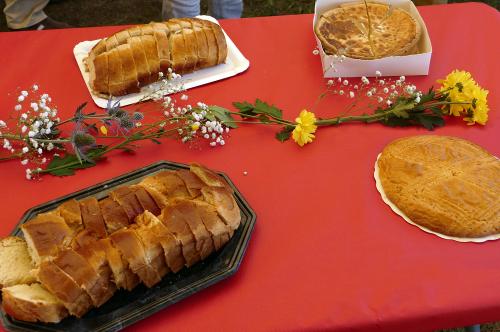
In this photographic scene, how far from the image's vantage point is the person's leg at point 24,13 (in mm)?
3230

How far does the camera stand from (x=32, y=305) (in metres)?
0.95

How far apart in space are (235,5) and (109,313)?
82.3 inches

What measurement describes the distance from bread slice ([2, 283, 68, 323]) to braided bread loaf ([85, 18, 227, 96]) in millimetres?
770

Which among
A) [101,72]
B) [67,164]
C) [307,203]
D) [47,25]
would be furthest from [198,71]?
[47,25]

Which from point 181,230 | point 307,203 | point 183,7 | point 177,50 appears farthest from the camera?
point 183,7

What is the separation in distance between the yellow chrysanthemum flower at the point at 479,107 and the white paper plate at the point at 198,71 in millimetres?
749

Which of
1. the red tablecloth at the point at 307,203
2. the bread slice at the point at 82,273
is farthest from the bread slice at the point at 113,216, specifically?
the red tablecloth at the point at 307,203

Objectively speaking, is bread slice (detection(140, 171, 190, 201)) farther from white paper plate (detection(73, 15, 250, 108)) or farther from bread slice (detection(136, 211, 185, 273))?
white paper plate (detection(73, 15, 250, 108))

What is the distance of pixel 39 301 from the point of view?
3.12 feet

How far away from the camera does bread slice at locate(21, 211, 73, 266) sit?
1.02 m

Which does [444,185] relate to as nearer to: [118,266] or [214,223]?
[214,223]

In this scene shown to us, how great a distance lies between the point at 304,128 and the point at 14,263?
826mm

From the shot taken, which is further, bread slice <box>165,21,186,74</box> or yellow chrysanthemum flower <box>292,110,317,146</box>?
bread slice <box>165,21,186,74</box>

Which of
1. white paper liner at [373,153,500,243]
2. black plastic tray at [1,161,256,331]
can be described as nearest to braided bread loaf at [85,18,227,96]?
black plastic tray at [1,161,256,331]
